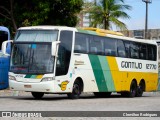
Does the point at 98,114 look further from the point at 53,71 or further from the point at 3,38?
the point at 3,38

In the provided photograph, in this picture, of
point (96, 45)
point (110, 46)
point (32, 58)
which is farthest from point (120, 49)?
point (32, 58)

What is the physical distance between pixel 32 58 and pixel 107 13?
31.2 meters

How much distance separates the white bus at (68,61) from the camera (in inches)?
842

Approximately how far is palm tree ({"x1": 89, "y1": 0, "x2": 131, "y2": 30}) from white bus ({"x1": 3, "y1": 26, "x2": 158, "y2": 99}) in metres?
23.9

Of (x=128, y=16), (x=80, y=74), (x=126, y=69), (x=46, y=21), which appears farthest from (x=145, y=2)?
(x=80, y=74)

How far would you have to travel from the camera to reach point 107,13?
2050 inches

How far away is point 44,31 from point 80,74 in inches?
102

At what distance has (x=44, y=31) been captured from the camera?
22.1m

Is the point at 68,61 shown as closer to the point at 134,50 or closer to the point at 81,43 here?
the point at 81,43

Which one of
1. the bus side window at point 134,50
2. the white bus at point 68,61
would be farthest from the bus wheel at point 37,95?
the bus side window at point 134,50

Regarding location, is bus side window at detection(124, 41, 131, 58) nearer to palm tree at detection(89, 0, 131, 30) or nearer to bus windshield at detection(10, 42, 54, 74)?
bus windshield at detection(10, 42, 54, 74)

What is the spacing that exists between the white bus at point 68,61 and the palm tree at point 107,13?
78.4 feet

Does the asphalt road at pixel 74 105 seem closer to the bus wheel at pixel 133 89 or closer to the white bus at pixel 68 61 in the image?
the white bus at pixel 68 61

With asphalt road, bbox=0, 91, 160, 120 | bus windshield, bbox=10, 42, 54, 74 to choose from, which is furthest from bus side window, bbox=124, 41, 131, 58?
bus windshield, bbox=10, 42, 54, 74
